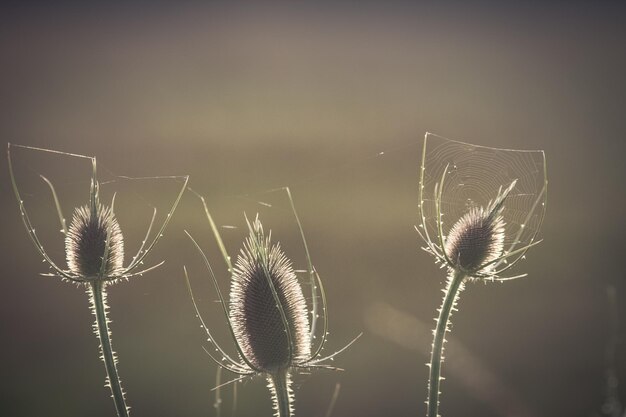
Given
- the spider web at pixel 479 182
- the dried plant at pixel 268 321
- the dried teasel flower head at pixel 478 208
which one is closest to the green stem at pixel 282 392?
the dried plant at pixel 268 321

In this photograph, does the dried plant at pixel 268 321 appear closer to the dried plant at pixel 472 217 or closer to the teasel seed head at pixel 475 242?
the dried plant at pixel 472 217

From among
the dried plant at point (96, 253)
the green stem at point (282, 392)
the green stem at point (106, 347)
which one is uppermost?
the dried plant at point (96, 253)

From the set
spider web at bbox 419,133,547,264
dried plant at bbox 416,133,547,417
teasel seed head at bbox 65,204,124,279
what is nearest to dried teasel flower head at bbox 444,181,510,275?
dried plant at bbox 416,133,547,417

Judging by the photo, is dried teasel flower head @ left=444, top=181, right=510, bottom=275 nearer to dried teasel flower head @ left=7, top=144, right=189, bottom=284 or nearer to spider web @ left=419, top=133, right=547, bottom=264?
spider web @ left=419, top=133, right=547, bottom=264

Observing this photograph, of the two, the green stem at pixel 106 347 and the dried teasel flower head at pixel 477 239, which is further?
the dried teasel flower head at pixel 477 239

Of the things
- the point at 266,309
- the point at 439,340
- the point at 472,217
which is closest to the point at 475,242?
the point at 472,217

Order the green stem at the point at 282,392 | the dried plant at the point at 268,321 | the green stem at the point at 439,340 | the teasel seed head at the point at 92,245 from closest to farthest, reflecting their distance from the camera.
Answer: the green stem at the point at 439,340
the green stem at the point at 282,392
the dried plant at the point at 268,321
the teasel seed head at the point at 92,245
